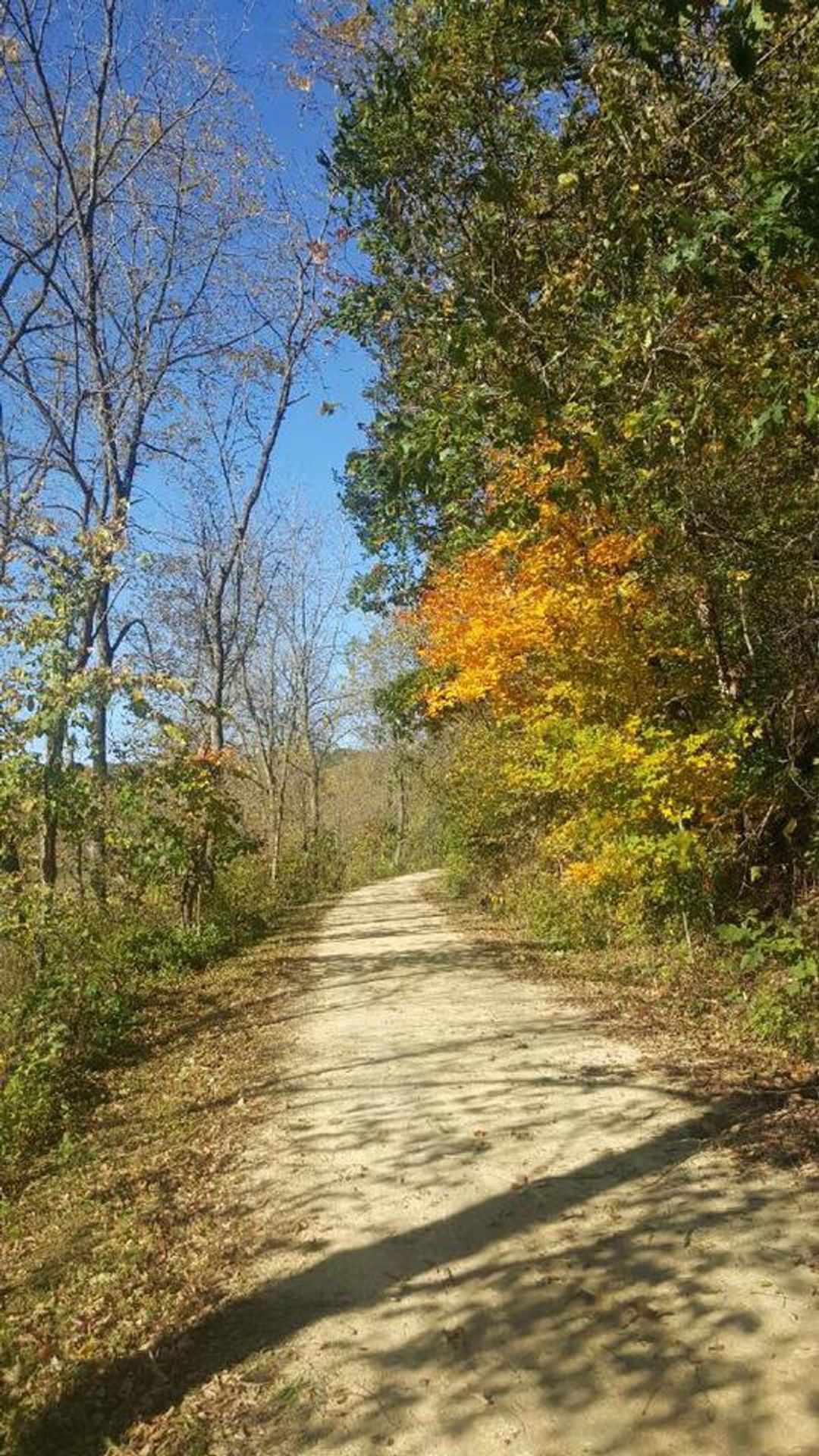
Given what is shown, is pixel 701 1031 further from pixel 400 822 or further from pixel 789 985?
pixel 400 822

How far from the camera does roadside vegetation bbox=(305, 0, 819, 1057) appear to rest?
5398mm

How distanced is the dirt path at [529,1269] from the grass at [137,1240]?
303mm

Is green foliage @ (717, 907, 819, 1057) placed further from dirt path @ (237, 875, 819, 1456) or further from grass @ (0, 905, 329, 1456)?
grass @ (0, 905, 329, 1456)

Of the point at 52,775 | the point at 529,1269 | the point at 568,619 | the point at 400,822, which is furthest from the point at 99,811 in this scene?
the point at 400,822

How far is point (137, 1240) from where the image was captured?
5.33m

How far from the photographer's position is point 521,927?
1678cm

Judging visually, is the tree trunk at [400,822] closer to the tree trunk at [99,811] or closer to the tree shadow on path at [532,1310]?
the tree trunk at [99,811]

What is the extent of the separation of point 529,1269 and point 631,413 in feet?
15.3

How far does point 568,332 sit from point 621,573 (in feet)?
14.2

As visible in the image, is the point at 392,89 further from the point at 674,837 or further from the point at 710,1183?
the point at 710,1183

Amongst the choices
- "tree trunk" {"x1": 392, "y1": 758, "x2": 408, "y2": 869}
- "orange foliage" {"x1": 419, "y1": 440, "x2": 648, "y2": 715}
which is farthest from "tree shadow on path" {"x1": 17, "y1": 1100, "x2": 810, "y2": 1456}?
"tree trunk" {"x1": 392, "y1": 758, "x2": 408, "y2": 869}

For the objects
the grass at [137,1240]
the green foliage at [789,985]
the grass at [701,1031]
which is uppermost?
the green foliage at [789,985]

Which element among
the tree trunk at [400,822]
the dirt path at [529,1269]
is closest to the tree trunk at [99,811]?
the dirt path at [529,1269]

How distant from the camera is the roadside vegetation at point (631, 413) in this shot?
5398 mm
